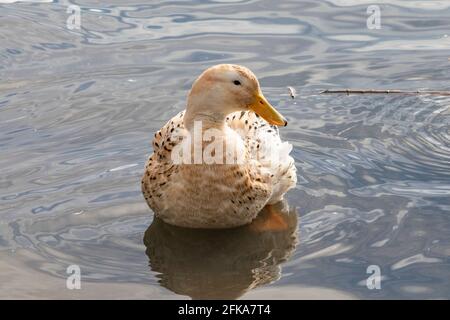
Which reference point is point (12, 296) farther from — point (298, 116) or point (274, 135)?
point (298, 116)

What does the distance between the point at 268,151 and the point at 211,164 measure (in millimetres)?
830

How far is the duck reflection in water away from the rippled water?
0.02 m

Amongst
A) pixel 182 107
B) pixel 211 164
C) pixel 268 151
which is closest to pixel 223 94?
pixel 211 164

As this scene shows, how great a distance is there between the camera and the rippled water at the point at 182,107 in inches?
266

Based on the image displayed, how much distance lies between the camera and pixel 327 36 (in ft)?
36.2

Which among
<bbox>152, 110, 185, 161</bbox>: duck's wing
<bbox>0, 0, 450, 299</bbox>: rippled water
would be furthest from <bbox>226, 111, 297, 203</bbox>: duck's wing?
<bbox>152, 110, 185, 161</bbox>: duck's wing

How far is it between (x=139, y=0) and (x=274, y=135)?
14.4ft

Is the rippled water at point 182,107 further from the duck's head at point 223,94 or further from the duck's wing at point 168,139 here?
the duck's head at point 223,94

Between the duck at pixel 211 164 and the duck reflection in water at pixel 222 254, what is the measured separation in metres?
0.09

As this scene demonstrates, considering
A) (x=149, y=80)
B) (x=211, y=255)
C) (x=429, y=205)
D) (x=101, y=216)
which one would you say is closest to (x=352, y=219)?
(x=429, y=205)

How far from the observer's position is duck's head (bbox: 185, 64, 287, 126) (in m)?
7.15

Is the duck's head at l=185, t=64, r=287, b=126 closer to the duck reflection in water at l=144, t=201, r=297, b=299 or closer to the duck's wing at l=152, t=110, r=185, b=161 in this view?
the duck's wing at l=152, t=110, r=185, b=161

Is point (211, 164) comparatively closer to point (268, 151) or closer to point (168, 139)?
point (168, 139)

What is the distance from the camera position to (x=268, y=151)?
7.95 metres
